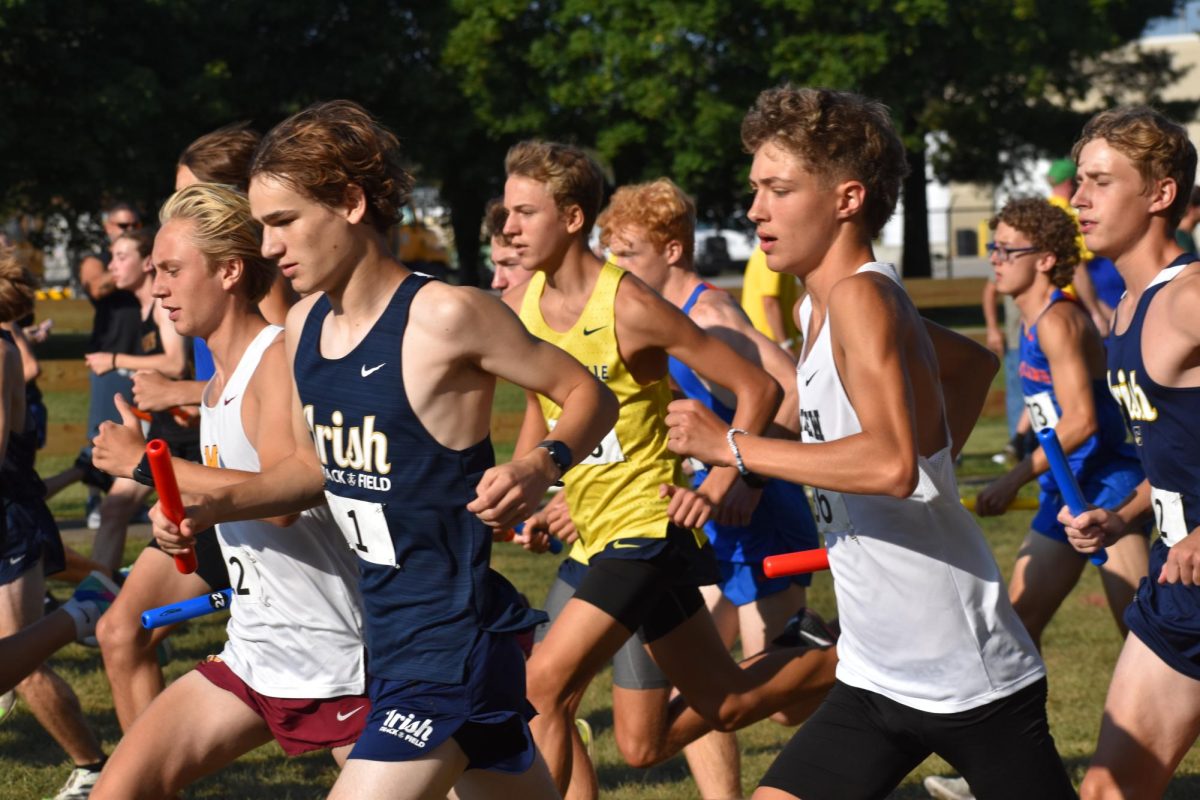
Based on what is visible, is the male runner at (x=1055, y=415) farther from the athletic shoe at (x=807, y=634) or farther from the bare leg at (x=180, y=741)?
the bare leg at (x=180, y=741)

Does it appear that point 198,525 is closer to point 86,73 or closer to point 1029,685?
point 1029,685

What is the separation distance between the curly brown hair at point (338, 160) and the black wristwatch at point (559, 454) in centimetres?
60

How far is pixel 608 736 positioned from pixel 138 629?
85.3 inches

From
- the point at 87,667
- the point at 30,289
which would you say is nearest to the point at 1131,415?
the point at 30,289

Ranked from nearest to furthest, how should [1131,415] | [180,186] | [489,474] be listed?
1. [489,474]
2. [1131,415]
3. [180,186]

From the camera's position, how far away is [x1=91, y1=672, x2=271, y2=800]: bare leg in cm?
379

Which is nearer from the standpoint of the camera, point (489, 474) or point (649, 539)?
point (489, 474)

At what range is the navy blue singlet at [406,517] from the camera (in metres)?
3.47

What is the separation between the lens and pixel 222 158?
535 centimetres

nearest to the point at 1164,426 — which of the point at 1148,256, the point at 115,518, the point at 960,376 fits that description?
the point at 1148,256

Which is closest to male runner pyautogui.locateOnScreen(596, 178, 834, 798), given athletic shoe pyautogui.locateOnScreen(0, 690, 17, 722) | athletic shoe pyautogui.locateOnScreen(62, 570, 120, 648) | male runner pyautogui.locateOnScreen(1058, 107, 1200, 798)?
male runner pyautogui.locateOnScreen(1058, 107, 1200, 798)

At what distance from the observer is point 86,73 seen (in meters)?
29.1

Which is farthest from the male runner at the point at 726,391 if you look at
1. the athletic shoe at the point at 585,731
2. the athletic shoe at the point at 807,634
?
the athletic shoe at the point at 585,731

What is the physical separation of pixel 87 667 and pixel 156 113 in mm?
22647
